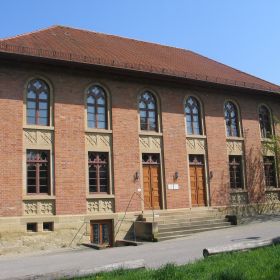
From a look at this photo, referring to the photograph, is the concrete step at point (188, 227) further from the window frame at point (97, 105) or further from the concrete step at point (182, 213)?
the window frame at point (97, 105)

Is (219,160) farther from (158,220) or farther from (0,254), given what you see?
(0,254)

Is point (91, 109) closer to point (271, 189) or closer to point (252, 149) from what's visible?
point (252, 149)

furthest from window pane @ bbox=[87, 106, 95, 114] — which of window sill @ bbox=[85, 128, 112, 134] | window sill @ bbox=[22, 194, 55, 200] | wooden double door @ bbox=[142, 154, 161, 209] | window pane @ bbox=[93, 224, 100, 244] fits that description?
window pane @ bbox=[93, 224, 100, 244]

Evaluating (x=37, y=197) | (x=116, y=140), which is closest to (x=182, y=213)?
(x=116, y=140)

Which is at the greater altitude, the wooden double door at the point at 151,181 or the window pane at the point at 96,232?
the wooden double door at the point at 151,181

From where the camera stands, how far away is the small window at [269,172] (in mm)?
24219

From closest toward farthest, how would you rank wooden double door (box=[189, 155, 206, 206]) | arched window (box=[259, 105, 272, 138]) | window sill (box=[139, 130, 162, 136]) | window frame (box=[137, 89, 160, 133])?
1. window sill (box=[139, 130, 162, 136])
2. window frame (box=[137, 89, 160, 133])
3. wooden double door (box=[189, 155, 206, 206])
4. arched window (box=[259, 105, 272, 138])

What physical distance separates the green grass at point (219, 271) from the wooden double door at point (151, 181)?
32.9 ft

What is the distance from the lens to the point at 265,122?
984 inches

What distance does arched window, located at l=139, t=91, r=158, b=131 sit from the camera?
2039 centimetres

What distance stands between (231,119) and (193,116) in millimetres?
2658

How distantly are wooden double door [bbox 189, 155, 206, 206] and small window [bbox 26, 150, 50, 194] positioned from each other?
7.47 m

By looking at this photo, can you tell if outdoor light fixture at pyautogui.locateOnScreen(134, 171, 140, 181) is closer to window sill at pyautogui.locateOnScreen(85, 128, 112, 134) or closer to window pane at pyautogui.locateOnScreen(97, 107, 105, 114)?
window sill at pyautogui.locateOnScreen(85, 128, 112, 134)

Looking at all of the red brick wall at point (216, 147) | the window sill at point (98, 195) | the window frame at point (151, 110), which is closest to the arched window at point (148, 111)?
the window frame at point (151, 110)
